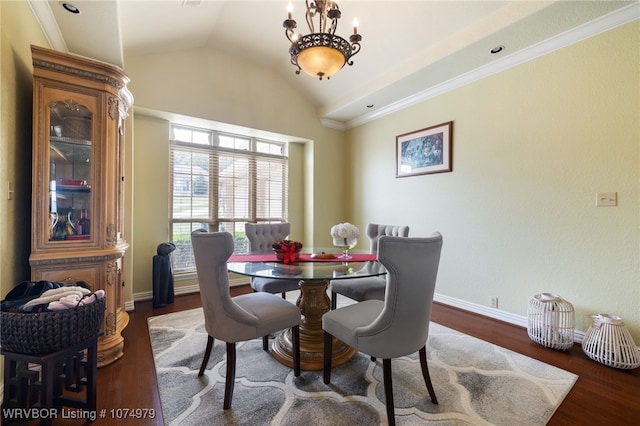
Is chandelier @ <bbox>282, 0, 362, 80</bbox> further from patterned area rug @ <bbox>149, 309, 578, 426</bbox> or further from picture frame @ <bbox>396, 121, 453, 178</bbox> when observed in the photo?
patterned area rug @ <bbox>149, 309, 578, 426</bbox>

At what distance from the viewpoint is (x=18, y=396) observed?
54.1 inches

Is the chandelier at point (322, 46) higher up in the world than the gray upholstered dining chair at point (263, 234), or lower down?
higher up

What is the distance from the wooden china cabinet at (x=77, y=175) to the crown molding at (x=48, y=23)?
13.1 inches

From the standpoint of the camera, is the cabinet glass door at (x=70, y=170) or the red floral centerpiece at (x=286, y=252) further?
the red floral centerpiece at (x=286, y=252)

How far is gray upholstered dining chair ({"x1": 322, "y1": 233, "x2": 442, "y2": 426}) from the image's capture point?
1365mm

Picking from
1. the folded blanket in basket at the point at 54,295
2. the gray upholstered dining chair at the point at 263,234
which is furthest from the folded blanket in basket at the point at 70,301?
the gray upholstered dining chair at the point at 263,234

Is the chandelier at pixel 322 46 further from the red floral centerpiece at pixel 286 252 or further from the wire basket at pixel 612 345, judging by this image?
the wire basket at pixel 612 345

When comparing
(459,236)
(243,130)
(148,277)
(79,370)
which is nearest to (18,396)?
(79,370)

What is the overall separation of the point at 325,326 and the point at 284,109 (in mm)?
3542

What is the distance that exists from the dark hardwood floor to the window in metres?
1.58

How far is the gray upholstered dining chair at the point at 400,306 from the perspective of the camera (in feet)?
4.48


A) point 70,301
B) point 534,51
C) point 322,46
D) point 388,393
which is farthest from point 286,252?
point 534,51

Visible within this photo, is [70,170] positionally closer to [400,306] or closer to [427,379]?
[400,306]

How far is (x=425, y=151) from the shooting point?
3.62 meters
